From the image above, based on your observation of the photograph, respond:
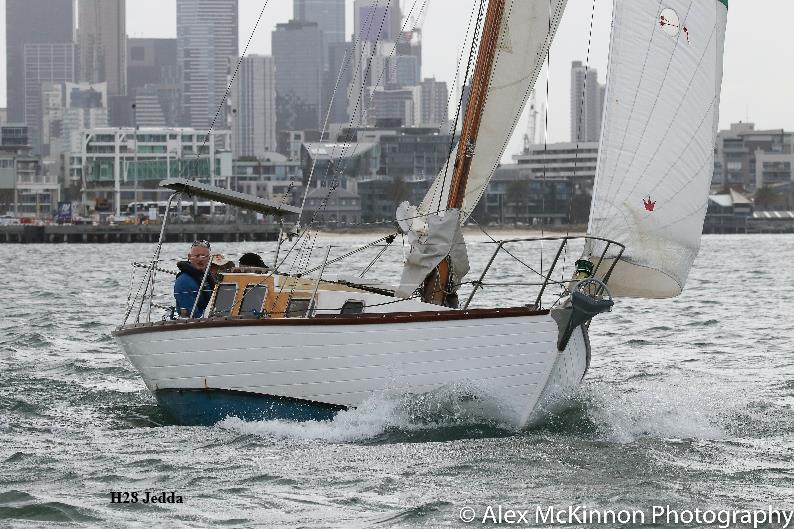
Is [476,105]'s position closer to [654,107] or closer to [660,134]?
[654,107]

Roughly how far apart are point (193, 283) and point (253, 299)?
1512 mm

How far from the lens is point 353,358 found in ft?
57.7

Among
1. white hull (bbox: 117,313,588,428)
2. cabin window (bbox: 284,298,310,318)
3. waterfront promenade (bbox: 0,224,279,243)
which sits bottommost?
waterfront promenade (bbox: 0,224,279,243)

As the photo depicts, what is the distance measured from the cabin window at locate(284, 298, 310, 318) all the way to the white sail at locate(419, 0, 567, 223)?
2218 mm

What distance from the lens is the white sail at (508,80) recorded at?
785 inches

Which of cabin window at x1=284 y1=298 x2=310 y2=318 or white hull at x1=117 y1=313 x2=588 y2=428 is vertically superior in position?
cabin window at x1=284 y1=298 x2=310 y2=318

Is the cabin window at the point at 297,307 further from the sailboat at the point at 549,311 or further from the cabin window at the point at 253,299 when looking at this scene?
the cabin window at the point at 253,299

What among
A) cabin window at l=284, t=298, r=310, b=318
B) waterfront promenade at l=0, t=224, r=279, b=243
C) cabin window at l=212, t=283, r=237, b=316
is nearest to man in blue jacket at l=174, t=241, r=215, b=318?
cabin window at l=212, t=283, r=237, b=316

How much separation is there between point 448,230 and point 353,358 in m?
2.21

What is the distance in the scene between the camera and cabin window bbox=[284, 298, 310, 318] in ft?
60.9

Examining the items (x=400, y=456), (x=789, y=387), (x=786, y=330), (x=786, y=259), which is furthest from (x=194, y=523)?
(x=786, y=259)

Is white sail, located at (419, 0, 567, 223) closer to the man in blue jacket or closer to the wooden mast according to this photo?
the wooden mast

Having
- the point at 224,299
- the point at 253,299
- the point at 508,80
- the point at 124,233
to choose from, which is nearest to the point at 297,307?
the point at 253,299

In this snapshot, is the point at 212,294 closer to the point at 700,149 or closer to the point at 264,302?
the point at 264,302
